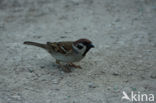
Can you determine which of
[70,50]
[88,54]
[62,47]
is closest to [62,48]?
[62,47]

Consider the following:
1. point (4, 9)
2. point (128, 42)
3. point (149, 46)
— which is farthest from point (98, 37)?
point (4, 9)

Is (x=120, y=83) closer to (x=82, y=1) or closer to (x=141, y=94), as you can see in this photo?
(x=141, y=94)

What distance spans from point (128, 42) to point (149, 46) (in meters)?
0.59

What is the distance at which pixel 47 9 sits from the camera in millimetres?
9914

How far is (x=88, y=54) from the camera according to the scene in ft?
23.3

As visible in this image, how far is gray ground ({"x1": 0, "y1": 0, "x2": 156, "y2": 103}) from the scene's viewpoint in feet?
17.9

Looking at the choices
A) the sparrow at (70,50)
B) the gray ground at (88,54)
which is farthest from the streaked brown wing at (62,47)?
Result: the gray ground at (88,54)

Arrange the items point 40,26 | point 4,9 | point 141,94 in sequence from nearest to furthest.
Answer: point 141,94, point 40,26, point 4,9

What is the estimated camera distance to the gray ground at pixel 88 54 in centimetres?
546

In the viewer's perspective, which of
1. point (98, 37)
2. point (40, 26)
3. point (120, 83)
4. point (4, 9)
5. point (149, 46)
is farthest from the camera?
point (4, 9)

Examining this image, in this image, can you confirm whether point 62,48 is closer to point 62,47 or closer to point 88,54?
point 62,47

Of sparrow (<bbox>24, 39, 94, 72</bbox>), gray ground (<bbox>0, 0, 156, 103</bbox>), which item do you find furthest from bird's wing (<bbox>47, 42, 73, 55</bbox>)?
gray ground (<bbox>0, 0, 156, 103</bbox>)

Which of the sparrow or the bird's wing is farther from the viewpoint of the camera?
the bird's wing

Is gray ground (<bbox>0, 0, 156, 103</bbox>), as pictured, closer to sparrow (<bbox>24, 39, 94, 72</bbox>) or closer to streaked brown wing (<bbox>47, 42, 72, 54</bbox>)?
sparrow (<bbox>24, 39, 94, 72</bbox>)
